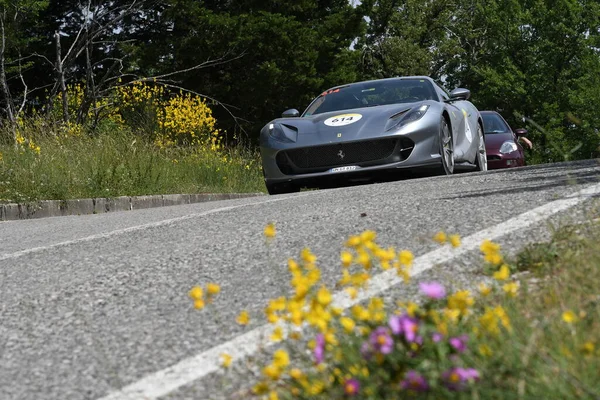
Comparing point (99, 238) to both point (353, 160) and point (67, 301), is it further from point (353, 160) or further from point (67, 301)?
point (353, 160)

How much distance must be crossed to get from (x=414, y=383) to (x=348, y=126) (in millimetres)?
8187

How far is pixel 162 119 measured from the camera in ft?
70.2

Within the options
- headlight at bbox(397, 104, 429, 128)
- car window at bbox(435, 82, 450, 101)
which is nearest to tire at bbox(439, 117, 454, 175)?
headlight at bbox(397, 104, 429, 128)

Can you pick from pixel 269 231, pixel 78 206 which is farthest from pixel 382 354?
pixel 78 206

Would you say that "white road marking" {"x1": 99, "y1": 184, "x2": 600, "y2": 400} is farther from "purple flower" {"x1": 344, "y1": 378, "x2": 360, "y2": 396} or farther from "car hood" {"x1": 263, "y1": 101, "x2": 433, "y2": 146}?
"car hood" {"x1": 263, "y1": 101, "x2": 433, "y2": 146}

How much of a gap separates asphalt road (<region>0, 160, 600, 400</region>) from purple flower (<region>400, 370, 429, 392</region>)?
0.82 m

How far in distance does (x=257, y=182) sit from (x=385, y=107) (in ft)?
24.5

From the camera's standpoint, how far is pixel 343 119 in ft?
35.1

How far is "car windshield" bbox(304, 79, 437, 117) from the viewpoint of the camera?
1159 centimetres

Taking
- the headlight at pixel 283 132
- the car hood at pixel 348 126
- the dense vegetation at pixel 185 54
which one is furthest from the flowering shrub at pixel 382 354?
the dense vegetation at pixel 185 54

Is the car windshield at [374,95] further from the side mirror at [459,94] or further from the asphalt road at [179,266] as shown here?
the asphalt road at [179,266]

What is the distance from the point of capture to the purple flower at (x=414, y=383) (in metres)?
2.43

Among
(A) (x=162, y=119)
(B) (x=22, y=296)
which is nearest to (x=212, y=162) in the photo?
(A) (x=162, y=119)

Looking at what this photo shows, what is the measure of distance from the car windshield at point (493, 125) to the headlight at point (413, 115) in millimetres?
7756
